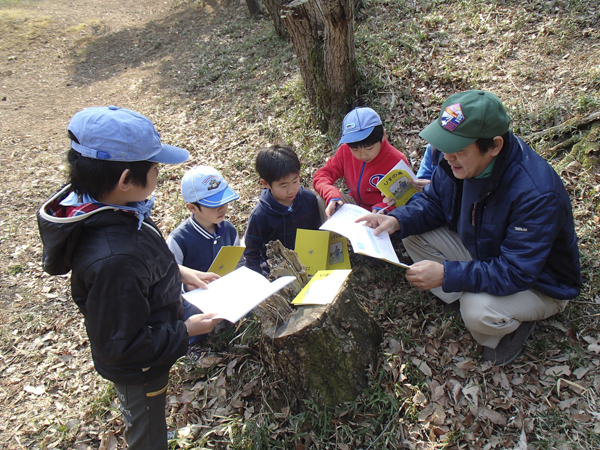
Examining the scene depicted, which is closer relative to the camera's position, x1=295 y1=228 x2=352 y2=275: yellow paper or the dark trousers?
the dark trousers

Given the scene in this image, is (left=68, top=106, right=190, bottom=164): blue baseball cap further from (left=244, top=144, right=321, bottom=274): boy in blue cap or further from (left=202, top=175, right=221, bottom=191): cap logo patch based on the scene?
(left=244, top=144, right=321, bottom=274): boy in blue cap

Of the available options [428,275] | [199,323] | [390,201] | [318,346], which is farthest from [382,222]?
[199,323]

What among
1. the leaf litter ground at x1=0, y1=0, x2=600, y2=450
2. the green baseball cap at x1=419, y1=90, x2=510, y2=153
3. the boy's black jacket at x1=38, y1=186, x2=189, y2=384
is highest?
the green baseball cap at x1=419, y1=90, x2=510, y2=153

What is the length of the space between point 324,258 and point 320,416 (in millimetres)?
1304

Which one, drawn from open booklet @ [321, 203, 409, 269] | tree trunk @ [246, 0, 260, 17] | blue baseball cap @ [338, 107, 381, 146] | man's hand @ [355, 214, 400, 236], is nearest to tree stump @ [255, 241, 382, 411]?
open booklet @ [321, 203, 409, 269]

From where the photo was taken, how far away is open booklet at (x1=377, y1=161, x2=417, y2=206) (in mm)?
3477

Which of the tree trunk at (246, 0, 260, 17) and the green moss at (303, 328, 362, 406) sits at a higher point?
the tree trunk at (246, 0, 260, 17)

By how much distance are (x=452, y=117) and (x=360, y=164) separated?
146 cm

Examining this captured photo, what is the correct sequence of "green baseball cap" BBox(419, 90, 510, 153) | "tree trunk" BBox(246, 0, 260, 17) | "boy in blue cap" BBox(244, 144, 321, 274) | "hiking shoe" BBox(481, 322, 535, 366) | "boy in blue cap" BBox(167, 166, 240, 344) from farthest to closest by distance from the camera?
"tree trunk" BBox(246, 0, 260, 17)
"boy in blue cap" BBox(244, 144, 321, 274)
"boy in blue cap" BBox(167, 166, 240, 344)
"hiking shoe" BBox(481, 322, 535, 366)
"green baseball cap" BBox(419, 90, 510, 153)

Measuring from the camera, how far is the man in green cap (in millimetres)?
2412

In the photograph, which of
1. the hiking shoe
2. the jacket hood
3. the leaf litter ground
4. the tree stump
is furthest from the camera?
the hiking shoe

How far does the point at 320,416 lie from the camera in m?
2.67

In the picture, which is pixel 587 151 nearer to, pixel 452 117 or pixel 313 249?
pixel 452 117

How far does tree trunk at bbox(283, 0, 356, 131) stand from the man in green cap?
268 centimetres
